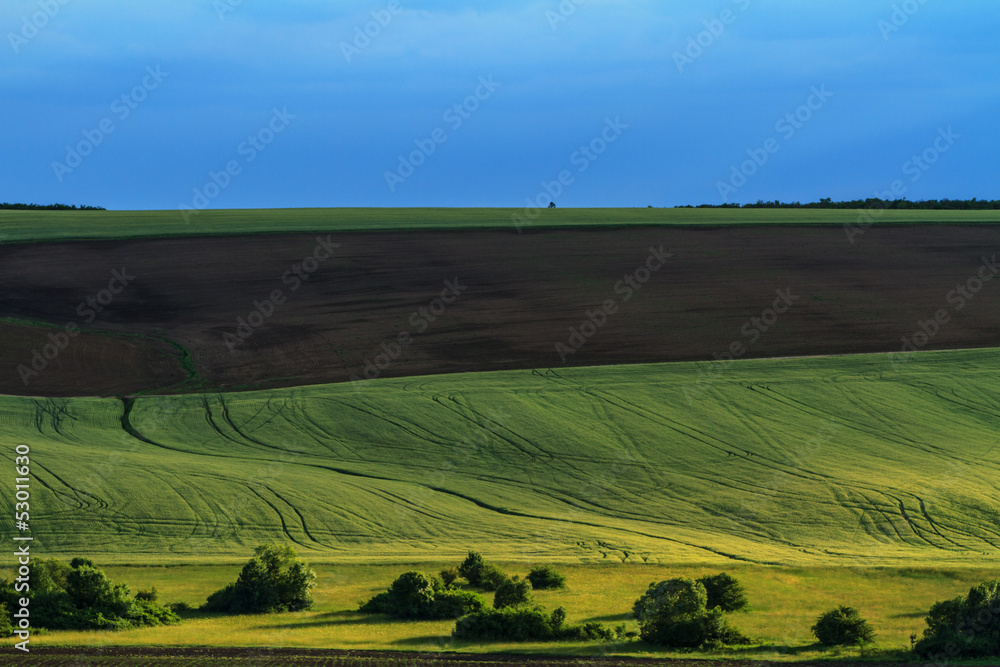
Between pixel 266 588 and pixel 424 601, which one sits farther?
pixel 266 588

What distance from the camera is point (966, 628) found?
17.8 m

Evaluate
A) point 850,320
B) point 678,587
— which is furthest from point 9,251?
point 678,587

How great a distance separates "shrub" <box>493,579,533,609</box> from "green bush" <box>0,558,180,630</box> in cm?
709

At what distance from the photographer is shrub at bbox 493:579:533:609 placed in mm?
20344

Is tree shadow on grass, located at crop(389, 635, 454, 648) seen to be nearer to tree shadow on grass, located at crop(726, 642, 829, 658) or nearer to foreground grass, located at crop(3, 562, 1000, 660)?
foreground grass, located at crop(3, 562, 1000, 660)

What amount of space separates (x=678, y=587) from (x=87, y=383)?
3113 cm

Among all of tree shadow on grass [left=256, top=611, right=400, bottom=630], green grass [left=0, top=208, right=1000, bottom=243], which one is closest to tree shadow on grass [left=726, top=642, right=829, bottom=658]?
tree shadow on grass [left=256, top=611, right=400, bottom=630]

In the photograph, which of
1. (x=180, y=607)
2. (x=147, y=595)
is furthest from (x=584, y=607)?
(x=147, y=595)

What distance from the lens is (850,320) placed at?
50.1 m

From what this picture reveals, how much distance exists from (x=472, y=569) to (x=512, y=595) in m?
2.55

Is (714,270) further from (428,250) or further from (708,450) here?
(708,450)

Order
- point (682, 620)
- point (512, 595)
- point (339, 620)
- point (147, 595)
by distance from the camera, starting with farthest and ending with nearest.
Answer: point (147, 595) < point (512, 595) < point (339, 620) < point (682, 620)

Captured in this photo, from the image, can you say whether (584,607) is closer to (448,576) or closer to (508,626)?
(508,626)

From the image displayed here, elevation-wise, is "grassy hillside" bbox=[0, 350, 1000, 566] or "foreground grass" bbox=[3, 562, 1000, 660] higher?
"grassy hillside" bbox=[0, 350, 1000, 566]
